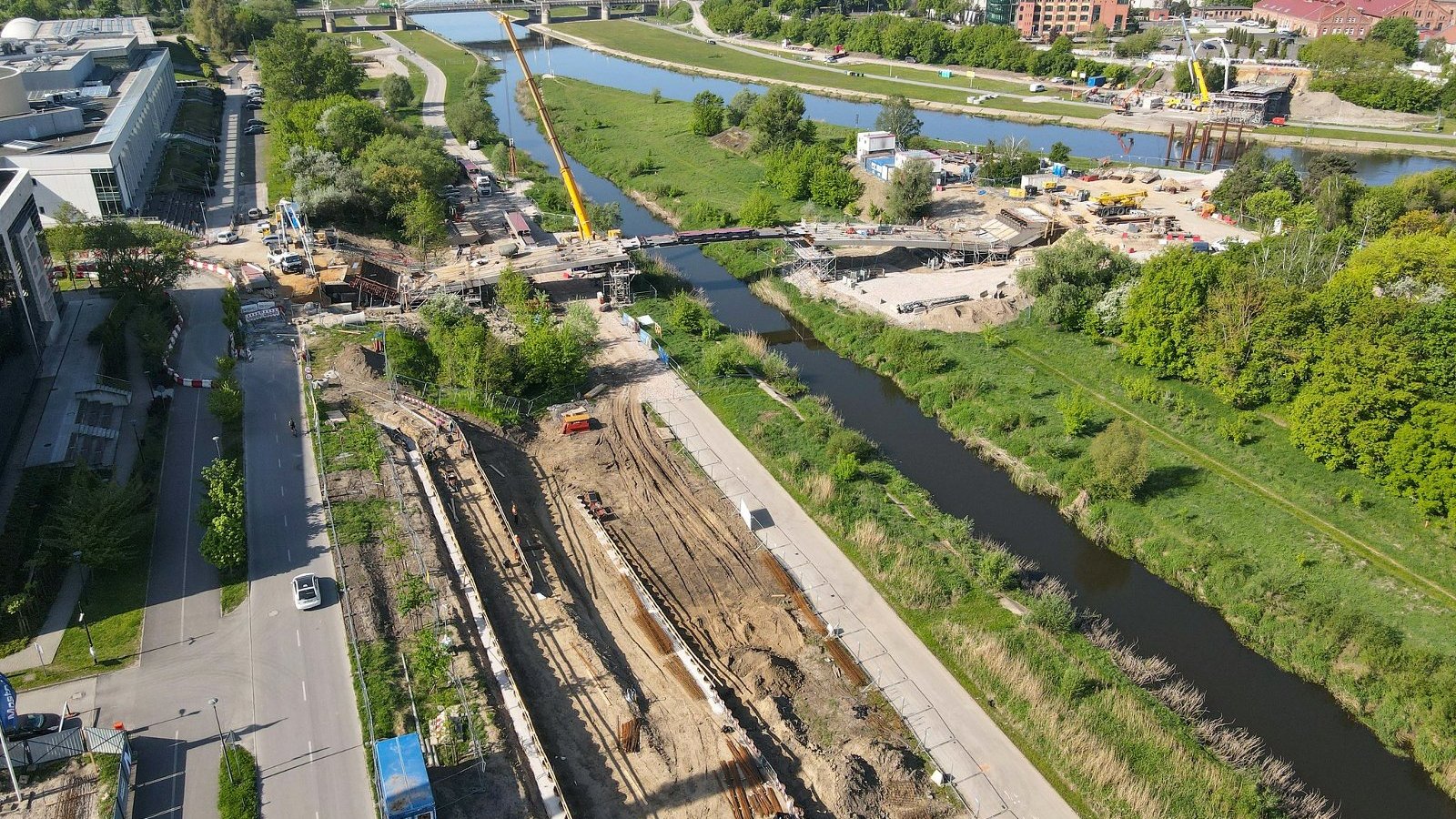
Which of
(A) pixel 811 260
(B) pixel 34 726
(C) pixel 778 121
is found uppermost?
(C) pixel 778 121

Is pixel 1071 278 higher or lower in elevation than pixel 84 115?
lower

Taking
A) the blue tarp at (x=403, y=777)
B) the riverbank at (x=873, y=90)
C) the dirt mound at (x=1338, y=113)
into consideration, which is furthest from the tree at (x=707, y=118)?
the blue tarp at (x=403, y=777)

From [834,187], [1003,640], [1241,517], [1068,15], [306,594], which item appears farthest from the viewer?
[1068,15]

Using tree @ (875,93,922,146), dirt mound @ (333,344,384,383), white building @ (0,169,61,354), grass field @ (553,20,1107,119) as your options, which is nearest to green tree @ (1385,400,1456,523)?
dirt mound @ (333,344,384,383)

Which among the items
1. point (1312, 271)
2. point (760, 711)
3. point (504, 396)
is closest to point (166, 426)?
point (504, 396)

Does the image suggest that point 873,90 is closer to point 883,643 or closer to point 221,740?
point 883,643

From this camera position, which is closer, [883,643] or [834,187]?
[883,643]

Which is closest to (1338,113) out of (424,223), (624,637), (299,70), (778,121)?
(778,121)

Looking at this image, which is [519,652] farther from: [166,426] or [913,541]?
[166,426]
